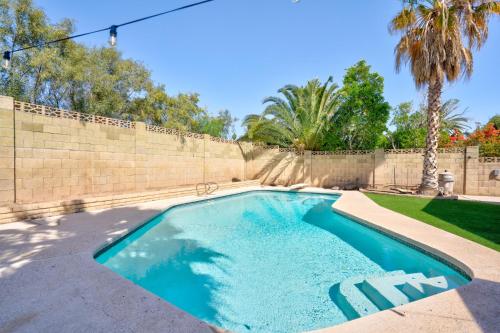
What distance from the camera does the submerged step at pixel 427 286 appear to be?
3.25m

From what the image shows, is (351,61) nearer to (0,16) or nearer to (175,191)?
(175,191)

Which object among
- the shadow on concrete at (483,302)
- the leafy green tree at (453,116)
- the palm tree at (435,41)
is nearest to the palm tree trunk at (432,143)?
the palm tree at (435,41)

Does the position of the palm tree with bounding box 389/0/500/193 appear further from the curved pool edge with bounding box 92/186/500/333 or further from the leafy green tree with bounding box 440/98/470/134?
the leafy green tree with bounding box 440/98/470/134

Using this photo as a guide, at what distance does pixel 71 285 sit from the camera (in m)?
2.97

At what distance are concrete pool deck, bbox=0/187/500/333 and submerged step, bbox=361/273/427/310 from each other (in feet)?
Result: 1.72

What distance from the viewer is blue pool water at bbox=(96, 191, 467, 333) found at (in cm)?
325

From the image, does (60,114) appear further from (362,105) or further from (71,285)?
(362,105)

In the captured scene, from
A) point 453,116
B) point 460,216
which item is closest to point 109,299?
point 460,216

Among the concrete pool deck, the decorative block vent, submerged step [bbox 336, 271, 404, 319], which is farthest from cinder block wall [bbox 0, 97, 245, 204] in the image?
submerged step [bbox 336, 271, 404, 319]

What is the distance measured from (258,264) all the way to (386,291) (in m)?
2.25

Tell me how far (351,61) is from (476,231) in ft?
39.5

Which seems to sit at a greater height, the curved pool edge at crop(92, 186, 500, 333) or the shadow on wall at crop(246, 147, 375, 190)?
the shadow on wall at crop(246, 147, 375, 190)

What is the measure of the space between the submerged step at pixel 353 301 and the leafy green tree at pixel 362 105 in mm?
12203

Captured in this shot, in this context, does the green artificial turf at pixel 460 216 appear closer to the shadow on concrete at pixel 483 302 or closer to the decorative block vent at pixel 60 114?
the shadow on concrete at pixel 483 302
